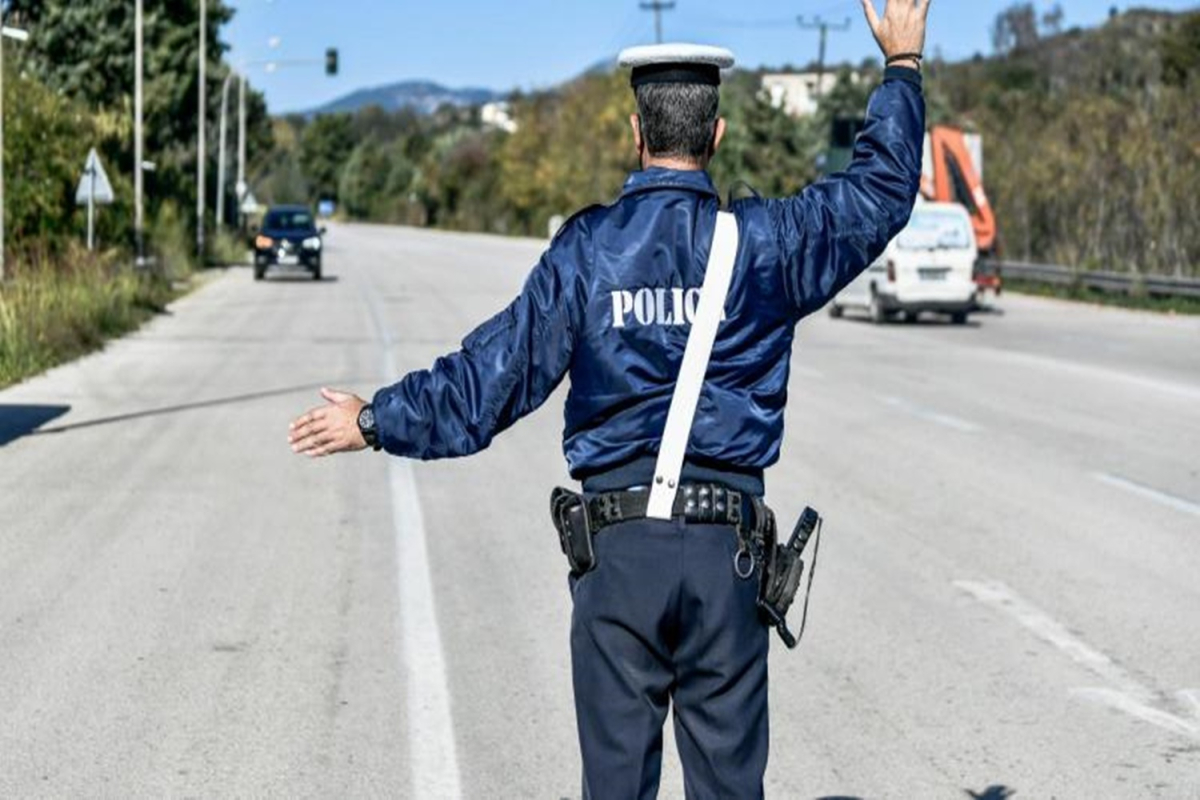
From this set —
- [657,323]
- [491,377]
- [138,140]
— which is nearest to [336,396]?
[491,377]

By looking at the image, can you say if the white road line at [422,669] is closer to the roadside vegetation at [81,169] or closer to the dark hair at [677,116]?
the dark hair at [677,116]

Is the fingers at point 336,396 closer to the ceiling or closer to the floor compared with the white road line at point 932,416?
closer to the ceiling

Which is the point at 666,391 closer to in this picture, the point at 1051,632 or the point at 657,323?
the point at 657,323

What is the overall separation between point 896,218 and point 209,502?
30.0ft

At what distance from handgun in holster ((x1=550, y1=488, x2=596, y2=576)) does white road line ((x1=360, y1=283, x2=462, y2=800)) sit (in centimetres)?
247

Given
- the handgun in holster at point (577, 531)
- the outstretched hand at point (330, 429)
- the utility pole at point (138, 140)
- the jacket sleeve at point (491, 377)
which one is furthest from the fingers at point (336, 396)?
the utility pole at point (138, 140)

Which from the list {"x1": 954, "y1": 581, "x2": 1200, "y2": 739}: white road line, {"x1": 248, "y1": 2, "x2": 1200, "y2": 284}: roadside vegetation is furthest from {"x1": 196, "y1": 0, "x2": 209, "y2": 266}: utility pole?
{"x1": 954, "y1": 581, "x2": 1200, "y2": 739}: white road line

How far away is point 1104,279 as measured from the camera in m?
42.5

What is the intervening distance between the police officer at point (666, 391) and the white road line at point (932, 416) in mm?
13670

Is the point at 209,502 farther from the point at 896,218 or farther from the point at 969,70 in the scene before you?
the point at 969,70

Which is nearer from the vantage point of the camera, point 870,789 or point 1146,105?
point 870,789

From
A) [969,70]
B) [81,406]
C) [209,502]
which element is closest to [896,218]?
[209,502]

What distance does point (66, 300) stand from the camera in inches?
1109

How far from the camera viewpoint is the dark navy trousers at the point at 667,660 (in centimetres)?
378
